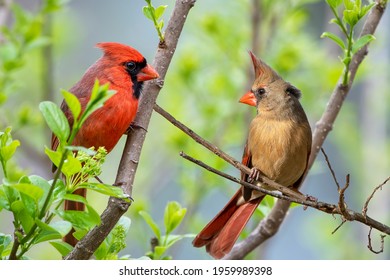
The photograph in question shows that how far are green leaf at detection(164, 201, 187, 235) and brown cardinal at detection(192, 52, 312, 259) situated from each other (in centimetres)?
7

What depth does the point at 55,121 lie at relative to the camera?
1135mm

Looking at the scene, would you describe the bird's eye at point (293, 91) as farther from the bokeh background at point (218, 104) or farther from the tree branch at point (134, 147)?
the tree branch at point (134, 147)

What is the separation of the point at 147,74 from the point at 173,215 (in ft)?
1.16

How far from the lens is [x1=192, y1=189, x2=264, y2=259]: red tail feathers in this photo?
170cm

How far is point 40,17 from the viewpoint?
2334 millimetres

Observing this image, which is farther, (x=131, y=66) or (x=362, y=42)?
(x=131, y=66)

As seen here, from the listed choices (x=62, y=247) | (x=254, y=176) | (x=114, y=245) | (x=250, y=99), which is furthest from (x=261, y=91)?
(x=62, y=247)

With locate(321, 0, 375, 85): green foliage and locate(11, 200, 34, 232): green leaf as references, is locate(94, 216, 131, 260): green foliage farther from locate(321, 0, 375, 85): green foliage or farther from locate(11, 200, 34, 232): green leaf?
locate(321, 0, 375, 85): green foliage

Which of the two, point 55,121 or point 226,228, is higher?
point 55,121

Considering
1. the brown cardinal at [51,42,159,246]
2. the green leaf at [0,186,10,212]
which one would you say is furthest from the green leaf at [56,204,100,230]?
the brown cardinal at [51,42,159,246]

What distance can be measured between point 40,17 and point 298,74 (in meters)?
1.25

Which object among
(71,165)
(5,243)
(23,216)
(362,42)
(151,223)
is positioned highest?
(362,42)

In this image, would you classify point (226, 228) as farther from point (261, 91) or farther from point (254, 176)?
point (261, 91)
